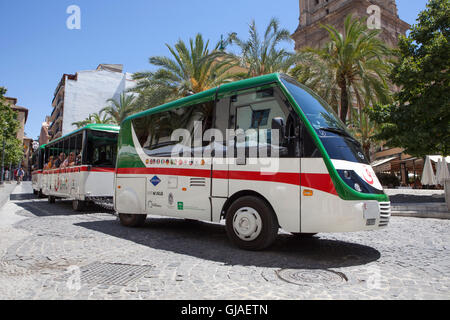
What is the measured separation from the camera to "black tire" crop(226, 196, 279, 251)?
4.85m

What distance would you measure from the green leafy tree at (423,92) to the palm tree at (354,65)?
184cm

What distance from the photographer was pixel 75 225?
26.9 ft

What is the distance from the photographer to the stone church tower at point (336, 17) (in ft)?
152

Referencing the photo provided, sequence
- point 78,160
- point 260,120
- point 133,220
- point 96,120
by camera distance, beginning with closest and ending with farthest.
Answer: point 260,120
point 133,220
point 78,160
point 96,120

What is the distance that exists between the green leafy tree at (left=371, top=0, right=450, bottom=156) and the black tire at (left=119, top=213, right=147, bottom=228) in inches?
470

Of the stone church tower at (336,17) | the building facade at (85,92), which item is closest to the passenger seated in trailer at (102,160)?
the stone church tower at (336,17)

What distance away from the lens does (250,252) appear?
5.02 meters

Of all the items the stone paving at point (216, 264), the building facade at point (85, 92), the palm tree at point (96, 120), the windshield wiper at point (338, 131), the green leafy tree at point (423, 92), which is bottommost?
the stone paving at point (216, 264)

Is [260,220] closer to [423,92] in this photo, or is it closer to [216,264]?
[216,264]

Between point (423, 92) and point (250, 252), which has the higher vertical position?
point (423, 92)

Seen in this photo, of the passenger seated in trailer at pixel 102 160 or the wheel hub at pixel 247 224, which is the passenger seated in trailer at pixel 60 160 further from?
the wheel hub at pixel 247 224

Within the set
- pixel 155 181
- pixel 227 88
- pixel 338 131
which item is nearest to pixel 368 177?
pixel 338 131

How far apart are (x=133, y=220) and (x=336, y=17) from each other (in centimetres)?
4988
